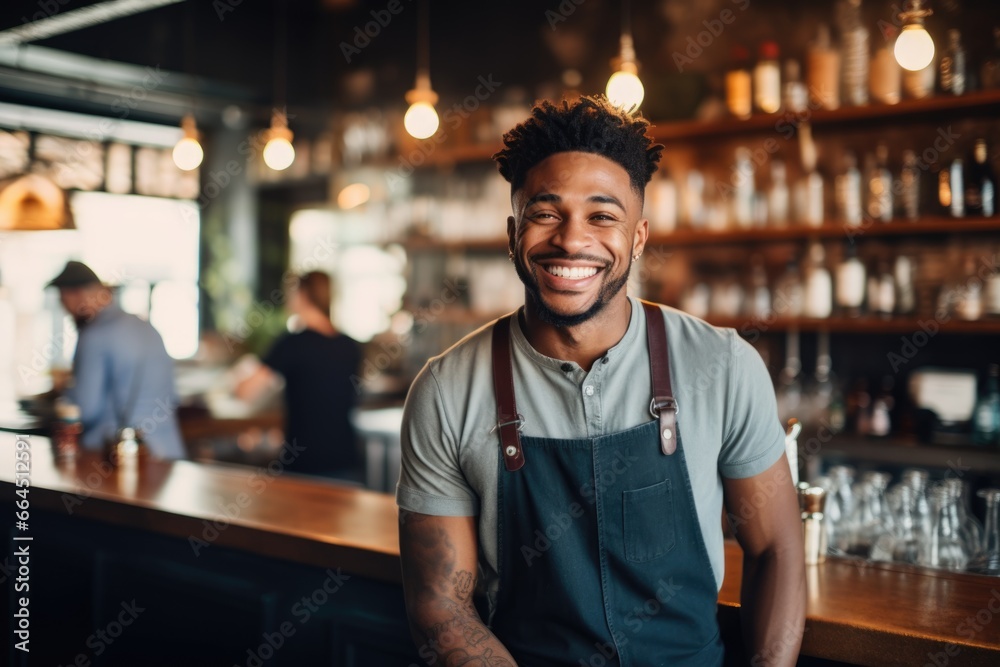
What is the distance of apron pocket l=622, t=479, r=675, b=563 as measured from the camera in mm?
1399

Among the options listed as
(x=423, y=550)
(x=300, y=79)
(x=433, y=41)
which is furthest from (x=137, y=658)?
(x=300, y=79)

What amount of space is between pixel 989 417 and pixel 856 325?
59 centimetres

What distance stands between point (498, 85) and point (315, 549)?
3.90 m

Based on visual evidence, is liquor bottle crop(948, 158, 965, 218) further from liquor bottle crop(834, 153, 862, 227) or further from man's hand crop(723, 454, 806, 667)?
man's hand crop(723, 454, 806, 667)

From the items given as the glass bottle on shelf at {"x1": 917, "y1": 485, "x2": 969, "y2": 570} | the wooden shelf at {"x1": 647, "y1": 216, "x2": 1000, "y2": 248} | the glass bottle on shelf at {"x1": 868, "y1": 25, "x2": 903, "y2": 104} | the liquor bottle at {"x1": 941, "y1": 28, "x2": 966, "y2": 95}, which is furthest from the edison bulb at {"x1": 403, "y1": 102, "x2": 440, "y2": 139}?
the glass bottle on shelf at {"x1": 917, "y1": 485, "x2": 969, "y2": 570}

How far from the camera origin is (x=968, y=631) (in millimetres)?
1343

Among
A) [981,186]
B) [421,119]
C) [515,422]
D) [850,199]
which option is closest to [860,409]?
[850,199]

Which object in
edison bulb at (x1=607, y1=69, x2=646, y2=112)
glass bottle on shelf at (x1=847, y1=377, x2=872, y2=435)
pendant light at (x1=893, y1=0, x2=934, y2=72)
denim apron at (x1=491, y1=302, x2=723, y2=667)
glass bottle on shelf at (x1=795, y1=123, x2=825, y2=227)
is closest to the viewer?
denim apron at (x1=491, y1=302, x2=723, y2=667)

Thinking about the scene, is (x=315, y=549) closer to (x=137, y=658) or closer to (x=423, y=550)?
(x=423, y=550)

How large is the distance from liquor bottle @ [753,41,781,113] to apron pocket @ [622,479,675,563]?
2.79m

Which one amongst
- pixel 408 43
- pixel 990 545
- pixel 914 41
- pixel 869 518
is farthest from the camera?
pixel 408 43

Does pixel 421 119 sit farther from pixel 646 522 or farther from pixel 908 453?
pixel 646 522

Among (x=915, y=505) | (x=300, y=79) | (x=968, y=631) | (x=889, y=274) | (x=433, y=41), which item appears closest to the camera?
(x=968, y=631)

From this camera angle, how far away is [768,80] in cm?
371
